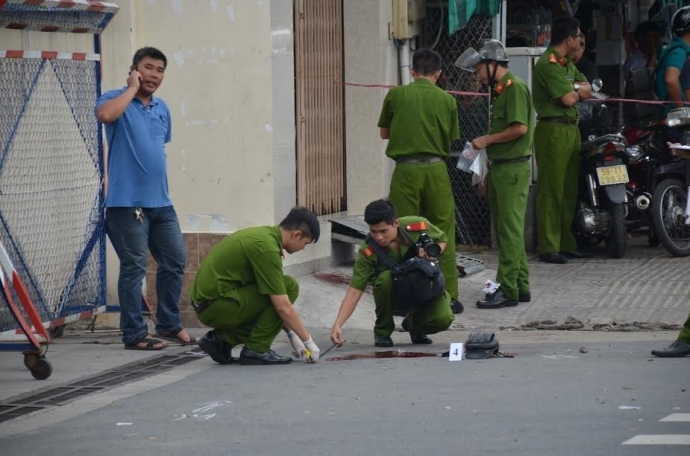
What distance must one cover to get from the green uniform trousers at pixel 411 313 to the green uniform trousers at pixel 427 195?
1.17m

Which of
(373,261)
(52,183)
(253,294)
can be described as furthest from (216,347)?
(52,183)

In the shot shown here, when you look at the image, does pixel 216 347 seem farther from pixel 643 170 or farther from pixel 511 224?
pixel 643 170

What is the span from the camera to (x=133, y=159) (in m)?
9.16

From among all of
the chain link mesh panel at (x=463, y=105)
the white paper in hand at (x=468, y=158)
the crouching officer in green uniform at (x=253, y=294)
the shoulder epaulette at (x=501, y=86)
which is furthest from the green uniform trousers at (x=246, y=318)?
the chain link mesh panel at (x=463, y=105)

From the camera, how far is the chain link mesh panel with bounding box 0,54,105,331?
9.09 m

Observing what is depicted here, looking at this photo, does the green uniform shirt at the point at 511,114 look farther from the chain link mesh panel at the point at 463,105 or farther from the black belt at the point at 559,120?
the chain link mesh panel at the point at 463,105

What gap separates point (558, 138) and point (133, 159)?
13.8 feet

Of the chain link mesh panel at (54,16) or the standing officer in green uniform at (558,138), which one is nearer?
the chain link mesh panel at (54,16)

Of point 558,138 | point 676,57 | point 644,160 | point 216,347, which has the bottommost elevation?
point 216,347

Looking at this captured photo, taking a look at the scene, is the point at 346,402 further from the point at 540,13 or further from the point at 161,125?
the point at 540,13

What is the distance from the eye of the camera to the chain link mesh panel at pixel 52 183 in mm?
9094

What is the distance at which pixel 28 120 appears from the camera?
927 centimetres

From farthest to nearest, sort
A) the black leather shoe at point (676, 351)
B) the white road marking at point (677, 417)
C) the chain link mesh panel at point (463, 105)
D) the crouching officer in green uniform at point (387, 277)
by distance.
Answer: the chain link mesh panel at point (463, 105), the crouching officer in green uniform at point (387, 277), the black leather shoe at point (676, 351), the white road marking at point (677, 417)

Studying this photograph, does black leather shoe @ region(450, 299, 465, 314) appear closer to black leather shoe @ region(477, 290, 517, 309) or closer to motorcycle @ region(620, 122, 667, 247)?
black leather shoe @ region(477, 290, 517, 309)
